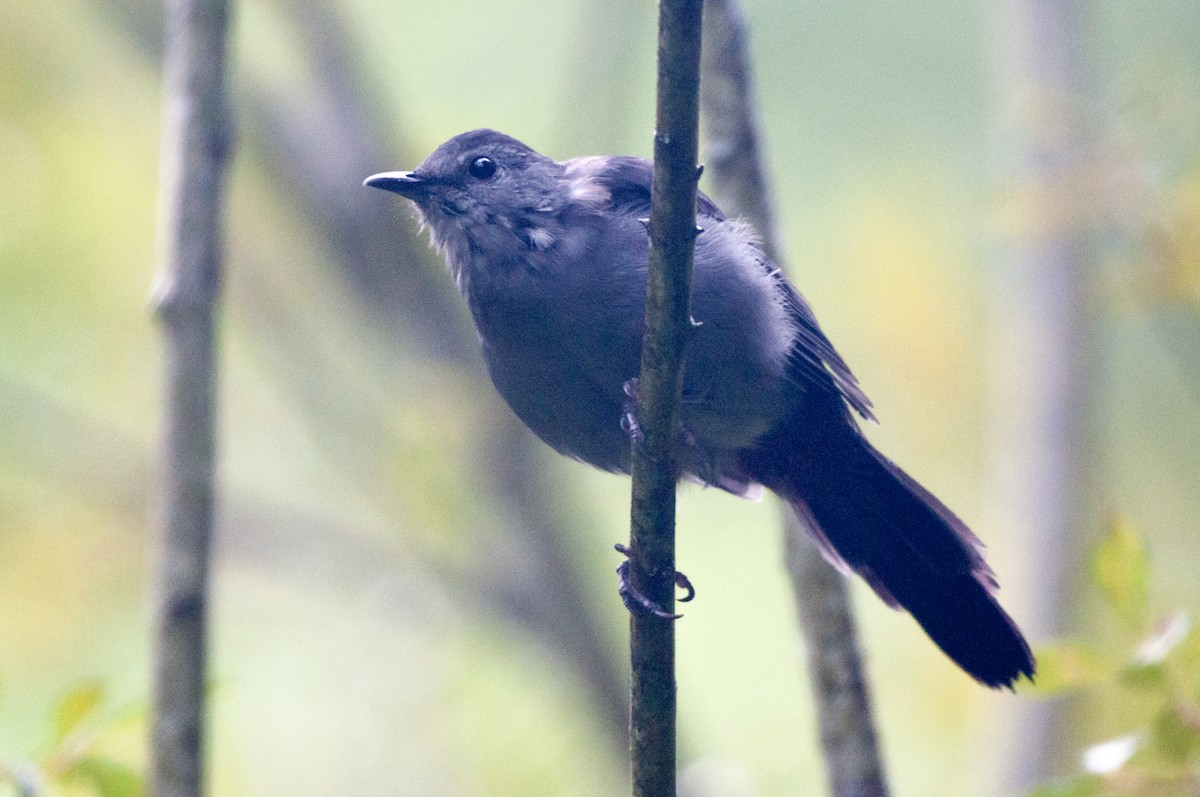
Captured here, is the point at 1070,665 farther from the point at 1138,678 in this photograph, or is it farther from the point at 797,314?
the point at 797,314

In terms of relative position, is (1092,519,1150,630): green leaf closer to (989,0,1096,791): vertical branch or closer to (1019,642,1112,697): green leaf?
(1019,642,1112,697): green leaf

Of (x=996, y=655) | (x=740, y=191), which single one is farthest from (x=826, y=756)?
(x=740, y=191)

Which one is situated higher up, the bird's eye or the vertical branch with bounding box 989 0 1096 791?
the vertical branch with bounding box 989 0 1096 791

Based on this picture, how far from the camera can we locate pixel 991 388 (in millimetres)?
8500

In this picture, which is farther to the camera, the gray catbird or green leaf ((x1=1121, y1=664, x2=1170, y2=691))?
the gray catbird

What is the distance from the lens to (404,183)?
327cm

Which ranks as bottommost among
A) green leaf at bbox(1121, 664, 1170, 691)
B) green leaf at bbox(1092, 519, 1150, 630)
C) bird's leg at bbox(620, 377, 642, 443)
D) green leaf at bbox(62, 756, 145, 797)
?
green leaf at bbox(62, 756, 145, 797)

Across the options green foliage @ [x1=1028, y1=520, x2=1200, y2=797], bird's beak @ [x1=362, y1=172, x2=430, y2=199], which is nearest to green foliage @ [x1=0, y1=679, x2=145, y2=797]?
bird's beak @ [x1=362, y1=172, x2=430, y2=199]

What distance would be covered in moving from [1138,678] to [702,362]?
3.99ft

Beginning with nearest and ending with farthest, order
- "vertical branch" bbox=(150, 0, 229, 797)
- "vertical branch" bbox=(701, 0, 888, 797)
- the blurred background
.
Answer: "vertical branch" bbox=(150, 0, 229, 797) < "vertical branch" bbox=(701, 0, 888, 797) < the blurred background

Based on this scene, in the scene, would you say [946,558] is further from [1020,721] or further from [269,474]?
[269,474]

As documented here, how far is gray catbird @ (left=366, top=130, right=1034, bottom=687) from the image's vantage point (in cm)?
294

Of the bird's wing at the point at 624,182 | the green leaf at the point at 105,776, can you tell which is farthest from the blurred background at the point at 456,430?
the green leaf at the point at 105,776

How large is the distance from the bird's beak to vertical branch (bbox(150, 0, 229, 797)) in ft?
1.52
